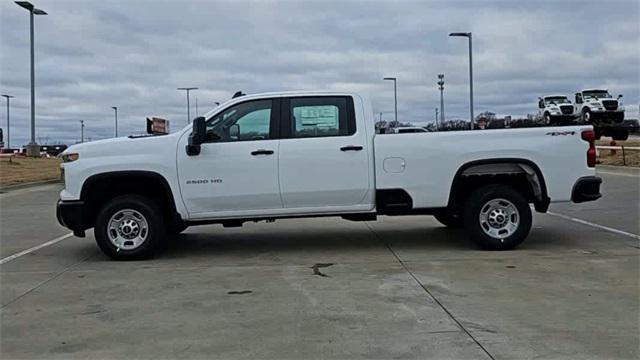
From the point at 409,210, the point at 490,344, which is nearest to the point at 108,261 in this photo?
the point at 409,210

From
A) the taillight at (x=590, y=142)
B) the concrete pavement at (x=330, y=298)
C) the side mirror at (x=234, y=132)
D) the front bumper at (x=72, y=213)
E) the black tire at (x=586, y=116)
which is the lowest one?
the concrete pavement at (x=330, y=298)

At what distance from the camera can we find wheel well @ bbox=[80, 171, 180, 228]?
863 centimetres

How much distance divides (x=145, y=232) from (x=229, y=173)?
1318mm

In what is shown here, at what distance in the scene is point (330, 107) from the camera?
8.99m

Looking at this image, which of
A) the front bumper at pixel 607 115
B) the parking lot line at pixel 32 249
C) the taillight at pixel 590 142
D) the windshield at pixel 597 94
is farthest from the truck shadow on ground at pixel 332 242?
the windshield at pixel 597 94

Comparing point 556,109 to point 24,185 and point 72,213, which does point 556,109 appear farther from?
point 72,213

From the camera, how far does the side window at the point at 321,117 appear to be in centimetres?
886

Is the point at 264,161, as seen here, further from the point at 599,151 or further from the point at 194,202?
the point at 599,151

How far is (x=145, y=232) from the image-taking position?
28.7ft

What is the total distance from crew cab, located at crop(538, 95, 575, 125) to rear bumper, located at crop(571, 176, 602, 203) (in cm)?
3134

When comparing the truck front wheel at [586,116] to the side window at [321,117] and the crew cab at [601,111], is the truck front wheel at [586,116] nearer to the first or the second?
the crew cab at [601,111]

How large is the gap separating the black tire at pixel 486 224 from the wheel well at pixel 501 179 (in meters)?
0.18

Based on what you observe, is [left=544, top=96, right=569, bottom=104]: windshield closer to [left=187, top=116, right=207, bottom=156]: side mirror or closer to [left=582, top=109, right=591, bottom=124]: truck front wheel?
[left=582, top=109, right=591, bottom=124]: truck front wheel

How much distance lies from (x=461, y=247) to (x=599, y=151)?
23.7m
